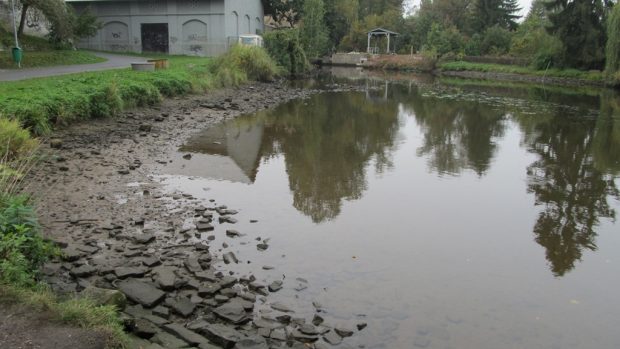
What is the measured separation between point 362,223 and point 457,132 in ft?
37.6

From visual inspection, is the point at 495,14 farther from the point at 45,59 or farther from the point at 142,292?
the point at 142,292

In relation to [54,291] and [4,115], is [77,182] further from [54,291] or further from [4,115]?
[54,291]

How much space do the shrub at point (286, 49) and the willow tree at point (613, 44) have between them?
69.8 ft

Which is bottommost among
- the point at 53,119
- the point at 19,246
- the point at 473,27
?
the point at 19,246

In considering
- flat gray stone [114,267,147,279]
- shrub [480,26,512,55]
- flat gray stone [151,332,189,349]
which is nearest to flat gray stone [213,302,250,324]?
flat gray stone [151,332,189,349]

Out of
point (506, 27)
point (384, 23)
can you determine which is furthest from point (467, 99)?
point (384, 23)

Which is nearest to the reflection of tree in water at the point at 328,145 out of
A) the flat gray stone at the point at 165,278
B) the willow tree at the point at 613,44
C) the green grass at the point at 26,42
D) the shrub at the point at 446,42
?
the flat gray stone at the point at 165,278

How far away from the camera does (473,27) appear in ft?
199

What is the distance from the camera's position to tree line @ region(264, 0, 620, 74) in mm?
40438

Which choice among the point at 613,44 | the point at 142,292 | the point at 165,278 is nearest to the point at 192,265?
the point at 165,278

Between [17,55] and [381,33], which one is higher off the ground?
[381,33]

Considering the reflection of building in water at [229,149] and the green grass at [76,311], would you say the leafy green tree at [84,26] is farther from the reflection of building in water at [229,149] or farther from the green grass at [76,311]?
the green grass at [76,311]

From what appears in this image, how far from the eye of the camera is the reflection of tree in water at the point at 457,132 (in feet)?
47.5

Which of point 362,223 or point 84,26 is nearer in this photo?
point 362,223
